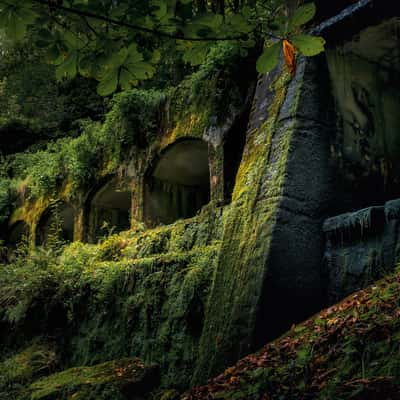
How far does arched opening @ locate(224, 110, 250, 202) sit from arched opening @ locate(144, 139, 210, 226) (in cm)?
106

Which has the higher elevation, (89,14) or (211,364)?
(89,14)

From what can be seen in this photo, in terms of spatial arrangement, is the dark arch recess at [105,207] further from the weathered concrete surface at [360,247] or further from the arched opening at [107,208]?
the weathered concrete surface at [360,247]

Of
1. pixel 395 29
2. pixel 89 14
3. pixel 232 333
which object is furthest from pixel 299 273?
pixel 89 14

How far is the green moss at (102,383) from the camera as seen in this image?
4.98 m

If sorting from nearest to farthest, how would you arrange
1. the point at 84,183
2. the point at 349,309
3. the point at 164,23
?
the point at 164,23, the point at 349,309, the point at 84,183

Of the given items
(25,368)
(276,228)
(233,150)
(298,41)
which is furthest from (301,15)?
(25,368)

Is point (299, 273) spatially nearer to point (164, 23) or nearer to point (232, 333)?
point (232, 333)

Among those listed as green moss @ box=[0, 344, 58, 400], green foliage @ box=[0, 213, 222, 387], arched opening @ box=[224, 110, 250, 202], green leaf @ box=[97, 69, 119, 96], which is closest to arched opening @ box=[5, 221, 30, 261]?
green foliage @ box=[0, 213, 222, 387]

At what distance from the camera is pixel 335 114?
239 inches

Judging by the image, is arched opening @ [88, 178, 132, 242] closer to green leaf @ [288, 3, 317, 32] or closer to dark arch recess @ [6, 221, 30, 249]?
dark arch recess @ [6, 221, 30, 249]

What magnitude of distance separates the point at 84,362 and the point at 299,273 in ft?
12.2

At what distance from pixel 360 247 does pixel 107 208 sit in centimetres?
841

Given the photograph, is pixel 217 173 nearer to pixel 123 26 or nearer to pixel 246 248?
pixel 246 248

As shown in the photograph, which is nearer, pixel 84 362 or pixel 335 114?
pixel 335 114
